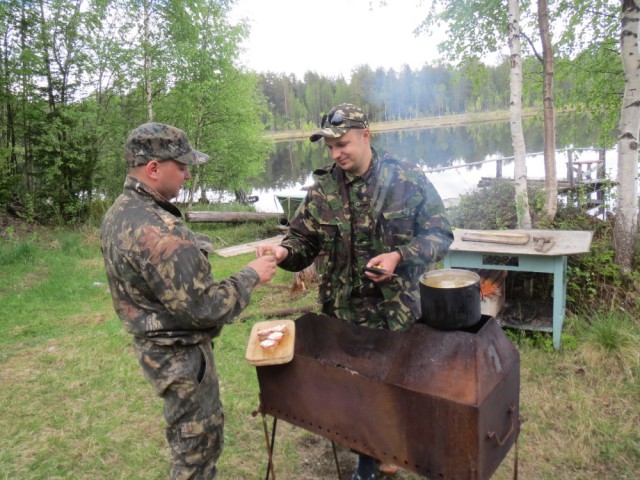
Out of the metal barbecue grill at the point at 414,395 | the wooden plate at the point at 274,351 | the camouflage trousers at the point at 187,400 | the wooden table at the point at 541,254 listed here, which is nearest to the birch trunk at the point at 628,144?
the wooden table at the point at 541,254

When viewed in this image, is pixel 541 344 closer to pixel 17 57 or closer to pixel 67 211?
pixel 67 211

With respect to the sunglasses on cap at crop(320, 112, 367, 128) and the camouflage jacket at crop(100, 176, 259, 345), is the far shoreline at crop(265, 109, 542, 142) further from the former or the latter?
the camouflage jacket at crop(100, 176, 259, 345)

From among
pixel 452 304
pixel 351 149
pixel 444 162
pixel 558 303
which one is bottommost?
pixel 558 303

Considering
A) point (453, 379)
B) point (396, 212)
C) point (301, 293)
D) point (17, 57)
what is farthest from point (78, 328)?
point (17, 57)

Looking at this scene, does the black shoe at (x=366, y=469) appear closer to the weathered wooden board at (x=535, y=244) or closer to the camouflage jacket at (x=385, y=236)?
the camouflage jacket at (x=385, y=236)

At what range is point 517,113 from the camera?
5.11 meters

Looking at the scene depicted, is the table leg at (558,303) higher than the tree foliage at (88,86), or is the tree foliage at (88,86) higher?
the tree foliage at (88,86)

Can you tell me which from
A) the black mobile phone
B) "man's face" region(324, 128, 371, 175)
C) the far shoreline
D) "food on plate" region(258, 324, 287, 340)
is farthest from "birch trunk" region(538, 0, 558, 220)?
the far shoreline

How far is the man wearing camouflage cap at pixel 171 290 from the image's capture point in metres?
1.89

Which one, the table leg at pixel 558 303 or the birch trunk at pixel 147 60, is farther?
the birch trunk at pixel 147 60

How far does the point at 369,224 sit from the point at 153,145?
3.86ft

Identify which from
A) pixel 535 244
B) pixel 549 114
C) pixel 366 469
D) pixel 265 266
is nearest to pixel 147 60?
A: pixel 549 114

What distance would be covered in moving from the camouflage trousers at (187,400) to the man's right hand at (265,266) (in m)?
0.46

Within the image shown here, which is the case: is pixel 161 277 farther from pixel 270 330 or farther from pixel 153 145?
pixel 270 330
